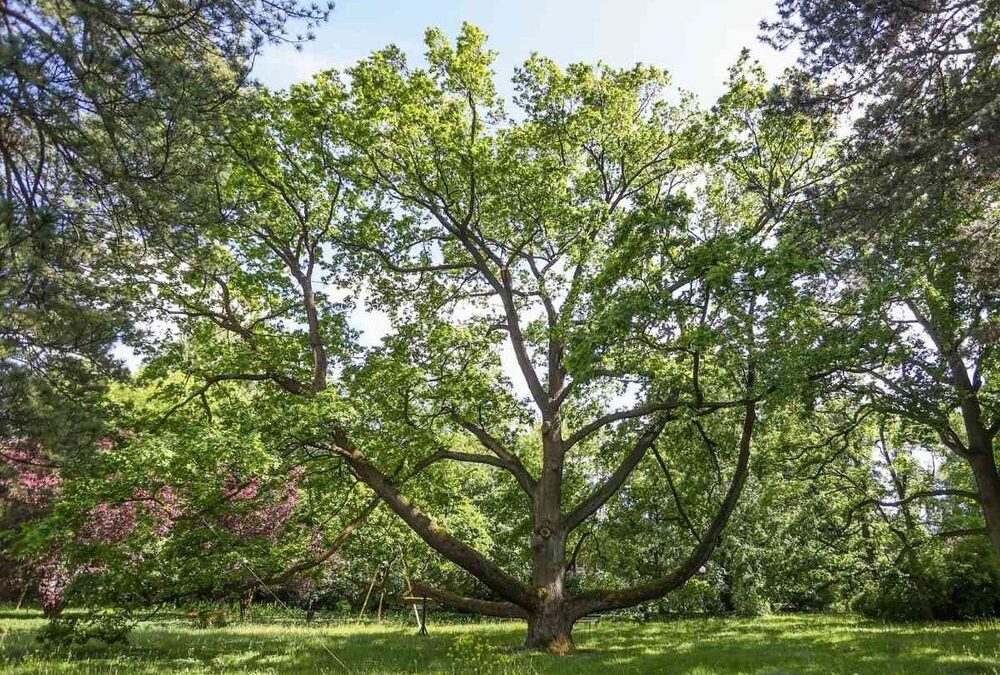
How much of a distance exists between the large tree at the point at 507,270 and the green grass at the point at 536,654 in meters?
1.78

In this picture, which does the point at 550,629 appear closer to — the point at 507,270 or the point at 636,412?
the point at 636,412

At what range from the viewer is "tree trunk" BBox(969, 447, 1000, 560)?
1529 centimetres

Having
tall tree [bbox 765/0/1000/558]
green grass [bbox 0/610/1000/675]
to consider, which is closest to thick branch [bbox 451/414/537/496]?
green grass [bbox 0/610/1000/675]

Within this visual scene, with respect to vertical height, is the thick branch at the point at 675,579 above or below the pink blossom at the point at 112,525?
below

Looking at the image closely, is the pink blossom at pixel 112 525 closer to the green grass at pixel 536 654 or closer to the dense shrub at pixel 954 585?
the green grass at pixel 536 654

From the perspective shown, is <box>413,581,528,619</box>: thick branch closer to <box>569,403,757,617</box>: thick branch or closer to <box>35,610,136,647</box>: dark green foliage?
<box>569,403,757,617</box>: thick branch

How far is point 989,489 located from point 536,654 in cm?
1297

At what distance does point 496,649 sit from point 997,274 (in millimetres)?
11645

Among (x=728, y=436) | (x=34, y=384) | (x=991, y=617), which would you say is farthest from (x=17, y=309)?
(x=991, y=617)

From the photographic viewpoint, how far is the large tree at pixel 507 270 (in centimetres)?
1256

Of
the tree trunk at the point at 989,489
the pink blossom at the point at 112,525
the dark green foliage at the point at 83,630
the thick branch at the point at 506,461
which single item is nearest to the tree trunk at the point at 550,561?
the thick branch at the point at 506,461

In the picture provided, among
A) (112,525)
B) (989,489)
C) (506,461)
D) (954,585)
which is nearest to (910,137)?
(506,461)

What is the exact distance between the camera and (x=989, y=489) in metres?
15.5

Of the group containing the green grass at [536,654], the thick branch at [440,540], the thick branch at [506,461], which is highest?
the thick branch at [506,461]
